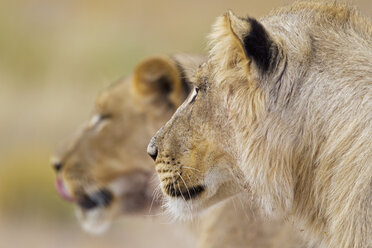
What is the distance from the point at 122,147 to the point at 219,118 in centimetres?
167

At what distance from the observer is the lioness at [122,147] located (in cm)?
440

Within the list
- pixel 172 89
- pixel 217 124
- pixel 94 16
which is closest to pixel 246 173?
pixel 217 124

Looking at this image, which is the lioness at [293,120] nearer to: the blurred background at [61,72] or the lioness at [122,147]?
the lioness at [122,147]

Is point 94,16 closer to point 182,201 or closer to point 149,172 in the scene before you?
point 149,172

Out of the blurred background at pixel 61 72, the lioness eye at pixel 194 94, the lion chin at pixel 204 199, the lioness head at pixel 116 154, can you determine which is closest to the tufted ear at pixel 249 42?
the lioness eye at pixel 194 94

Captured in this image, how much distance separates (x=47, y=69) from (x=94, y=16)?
1615mm

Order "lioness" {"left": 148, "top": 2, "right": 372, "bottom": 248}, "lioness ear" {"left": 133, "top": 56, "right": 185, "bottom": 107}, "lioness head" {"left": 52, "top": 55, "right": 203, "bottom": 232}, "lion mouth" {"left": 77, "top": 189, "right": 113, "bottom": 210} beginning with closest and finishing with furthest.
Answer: "lioness" {"left": 148, "top": 2, "right": 372, "bottom": 248} → "lioness ear" {"left": 133, "top": 56, "right": 185, "bottom": 107} → "lioness head" {"left": 52, "top": 55, "right": 203, "bottom": 232} → "lion mouth" {"left": 77, "top": 189, "right": 113, "bottom": 210}

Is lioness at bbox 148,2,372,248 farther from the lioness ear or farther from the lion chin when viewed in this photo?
the lioness ear

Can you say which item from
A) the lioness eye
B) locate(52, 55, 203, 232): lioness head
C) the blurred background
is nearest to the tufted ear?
the lioness eye

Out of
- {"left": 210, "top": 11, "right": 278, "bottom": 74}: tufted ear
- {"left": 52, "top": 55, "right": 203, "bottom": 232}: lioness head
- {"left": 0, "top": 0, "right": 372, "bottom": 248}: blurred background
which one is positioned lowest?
{"left": 0, "top": 0, "right": 372, "bottom": 248}: blurred background

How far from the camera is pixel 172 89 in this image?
14.4ft

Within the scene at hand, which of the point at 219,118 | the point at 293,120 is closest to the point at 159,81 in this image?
the point at 219,118

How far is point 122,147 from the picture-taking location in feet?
15.1

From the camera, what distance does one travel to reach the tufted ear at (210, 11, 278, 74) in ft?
8.91
